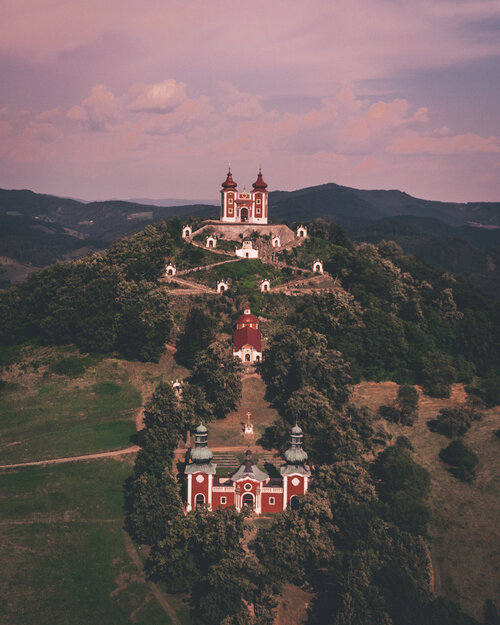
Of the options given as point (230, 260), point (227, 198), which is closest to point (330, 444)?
point (230, 260)

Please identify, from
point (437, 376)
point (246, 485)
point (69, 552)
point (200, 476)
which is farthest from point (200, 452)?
point (437, 376)

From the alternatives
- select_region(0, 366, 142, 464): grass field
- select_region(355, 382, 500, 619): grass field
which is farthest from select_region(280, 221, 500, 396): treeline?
select_region(0, 366, 142, 464): grass field

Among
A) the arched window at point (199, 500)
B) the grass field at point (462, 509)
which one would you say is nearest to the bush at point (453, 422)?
the grass field at point (462, 509)

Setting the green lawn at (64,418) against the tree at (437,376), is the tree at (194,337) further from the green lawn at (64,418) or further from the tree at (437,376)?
the tree at (437,376)

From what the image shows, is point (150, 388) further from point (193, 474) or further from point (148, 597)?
point (148, 597)

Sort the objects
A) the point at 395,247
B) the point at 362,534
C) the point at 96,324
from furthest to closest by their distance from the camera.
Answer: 1. the point at 395,247
2. the point at 96,324
3. the point at 362,534
